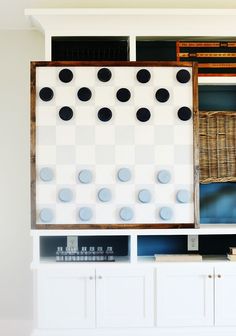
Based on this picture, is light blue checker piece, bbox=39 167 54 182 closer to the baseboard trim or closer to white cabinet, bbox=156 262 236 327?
white cabinet, bbox=156 262 236 327

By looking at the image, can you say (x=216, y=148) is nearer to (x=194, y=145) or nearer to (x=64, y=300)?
(x=194, y=145)

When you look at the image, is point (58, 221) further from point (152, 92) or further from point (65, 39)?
point (65, 39)

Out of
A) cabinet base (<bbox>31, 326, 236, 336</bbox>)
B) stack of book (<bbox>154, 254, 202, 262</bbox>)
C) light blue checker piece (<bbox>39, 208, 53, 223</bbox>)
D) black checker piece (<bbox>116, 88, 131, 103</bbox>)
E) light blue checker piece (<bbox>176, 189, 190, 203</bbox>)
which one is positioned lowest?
cabinet base (<bbox>31, 326, 236, 336</bbox>)

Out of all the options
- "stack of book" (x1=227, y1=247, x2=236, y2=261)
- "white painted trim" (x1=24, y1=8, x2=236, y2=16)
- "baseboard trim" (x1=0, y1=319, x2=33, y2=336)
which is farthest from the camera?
"baseboard trim" (x1=0, y1=319, x2=33, y2=336)

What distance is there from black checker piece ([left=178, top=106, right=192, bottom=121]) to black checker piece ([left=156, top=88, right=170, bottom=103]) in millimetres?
120

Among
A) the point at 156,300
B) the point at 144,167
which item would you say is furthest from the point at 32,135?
the point at 156,300

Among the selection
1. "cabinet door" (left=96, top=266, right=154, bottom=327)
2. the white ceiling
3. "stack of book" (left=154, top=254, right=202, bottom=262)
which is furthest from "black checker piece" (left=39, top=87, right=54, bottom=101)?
"stack of book" (left=154, top=254, right=202, bottom=262)

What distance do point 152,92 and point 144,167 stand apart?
49 centimetres

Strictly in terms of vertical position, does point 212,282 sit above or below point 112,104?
below

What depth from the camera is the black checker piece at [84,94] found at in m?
3.13

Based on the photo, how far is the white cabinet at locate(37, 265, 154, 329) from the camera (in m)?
3.11

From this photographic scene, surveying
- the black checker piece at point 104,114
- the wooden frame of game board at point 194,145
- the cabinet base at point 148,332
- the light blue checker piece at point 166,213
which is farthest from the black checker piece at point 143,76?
the cabinet base at point 148,332

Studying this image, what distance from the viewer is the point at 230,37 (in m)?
3.29

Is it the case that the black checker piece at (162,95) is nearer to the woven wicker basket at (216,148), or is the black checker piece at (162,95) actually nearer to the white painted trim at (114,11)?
the woven wicker basket at (216,148)
